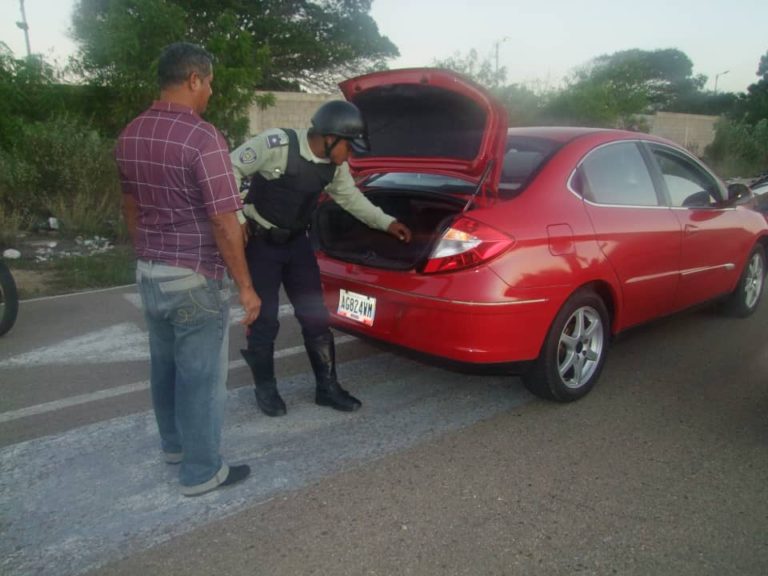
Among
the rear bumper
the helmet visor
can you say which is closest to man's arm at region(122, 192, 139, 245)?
the helmet visor

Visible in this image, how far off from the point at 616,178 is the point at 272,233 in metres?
2.15

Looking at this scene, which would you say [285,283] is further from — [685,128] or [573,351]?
[685,128]

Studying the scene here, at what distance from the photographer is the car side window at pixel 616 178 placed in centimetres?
381

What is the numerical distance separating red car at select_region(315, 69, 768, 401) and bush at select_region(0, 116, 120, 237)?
6.37 metres

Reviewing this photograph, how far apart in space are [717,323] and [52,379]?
5071 mm

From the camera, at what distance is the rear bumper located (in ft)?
10.7

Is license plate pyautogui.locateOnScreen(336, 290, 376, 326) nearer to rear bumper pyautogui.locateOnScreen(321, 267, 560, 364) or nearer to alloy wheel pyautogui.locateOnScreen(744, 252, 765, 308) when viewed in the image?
rear bumper pyautogui.locateOnScreen(321, 267, 560, 364)

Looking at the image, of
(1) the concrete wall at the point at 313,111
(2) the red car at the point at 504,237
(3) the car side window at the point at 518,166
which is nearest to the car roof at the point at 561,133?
(2) the red car at the point at 504,237

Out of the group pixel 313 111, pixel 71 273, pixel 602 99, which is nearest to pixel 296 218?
pixel 71 273

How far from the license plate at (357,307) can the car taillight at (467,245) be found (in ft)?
1.61

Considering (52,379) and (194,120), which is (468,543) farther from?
(52,379)

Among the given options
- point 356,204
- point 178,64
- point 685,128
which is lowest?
point 356,204

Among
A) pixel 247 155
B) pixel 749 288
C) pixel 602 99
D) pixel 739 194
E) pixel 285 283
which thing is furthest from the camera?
pixel 602 99

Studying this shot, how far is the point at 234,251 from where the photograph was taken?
249 cm
